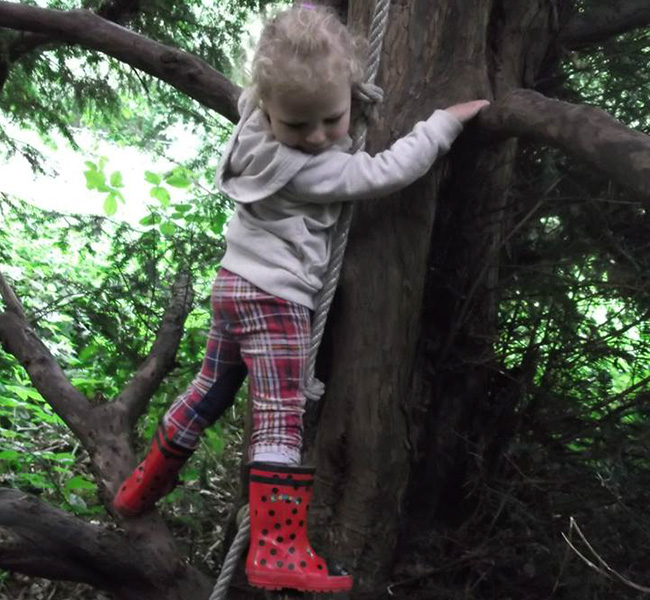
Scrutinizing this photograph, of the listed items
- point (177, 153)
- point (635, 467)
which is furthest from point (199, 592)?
point (177, 153)

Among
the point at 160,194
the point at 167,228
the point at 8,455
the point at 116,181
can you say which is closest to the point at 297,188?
the point at 167,228

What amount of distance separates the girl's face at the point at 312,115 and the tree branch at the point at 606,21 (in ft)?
3.20

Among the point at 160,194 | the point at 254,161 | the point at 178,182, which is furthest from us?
the point at 160,194

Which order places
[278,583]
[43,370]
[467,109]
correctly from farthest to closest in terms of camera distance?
[43,370] → [467,109] → [278,583]

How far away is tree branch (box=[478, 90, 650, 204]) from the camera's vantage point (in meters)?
1.76

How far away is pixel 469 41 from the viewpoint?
2.44 meters

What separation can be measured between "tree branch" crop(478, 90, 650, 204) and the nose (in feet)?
1.50

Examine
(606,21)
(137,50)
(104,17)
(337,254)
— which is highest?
(104,17)

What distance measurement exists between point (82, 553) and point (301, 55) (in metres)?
1.42

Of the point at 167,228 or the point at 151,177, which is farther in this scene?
the point at 151,177

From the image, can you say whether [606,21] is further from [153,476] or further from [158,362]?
[153,476]

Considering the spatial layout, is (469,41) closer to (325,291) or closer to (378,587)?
(325,291)

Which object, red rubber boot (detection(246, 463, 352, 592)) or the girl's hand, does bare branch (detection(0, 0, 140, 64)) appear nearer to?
the girl's hand

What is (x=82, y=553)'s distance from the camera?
2438 millimetres
